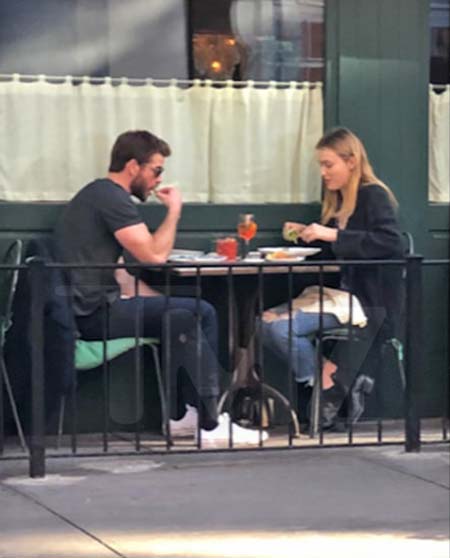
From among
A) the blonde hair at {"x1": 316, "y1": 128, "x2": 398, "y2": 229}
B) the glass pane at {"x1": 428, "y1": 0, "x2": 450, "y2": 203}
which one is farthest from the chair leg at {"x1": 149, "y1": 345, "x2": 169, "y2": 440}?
the glass pane at {"x1": 428, "y1": 0, "x2": 450, "y2": 203}

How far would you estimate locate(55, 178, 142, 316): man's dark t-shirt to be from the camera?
7.06 meters

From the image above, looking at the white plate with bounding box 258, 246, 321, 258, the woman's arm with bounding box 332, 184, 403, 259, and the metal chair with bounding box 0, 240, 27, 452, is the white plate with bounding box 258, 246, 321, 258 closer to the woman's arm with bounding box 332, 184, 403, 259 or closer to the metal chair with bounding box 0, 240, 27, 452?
the woman's arm with bounding box 332, 184, 403, 259

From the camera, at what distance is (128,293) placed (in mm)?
7250

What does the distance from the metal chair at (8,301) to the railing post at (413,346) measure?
6.76ft

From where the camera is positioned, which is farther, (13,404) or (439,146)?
(439,146)

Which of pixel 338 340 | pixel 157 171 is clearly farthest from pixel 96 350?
pixel 338 340

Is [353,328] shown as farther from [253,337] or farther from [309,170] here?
[309,170]

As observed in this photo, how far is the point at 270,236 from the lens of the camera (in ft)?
25.5

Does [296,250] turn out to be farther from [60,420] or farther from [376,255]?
[60,420]

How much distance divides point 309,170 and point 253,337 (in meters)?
1.14

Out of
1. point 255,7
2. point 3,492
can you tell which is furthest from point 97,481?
point 255,7

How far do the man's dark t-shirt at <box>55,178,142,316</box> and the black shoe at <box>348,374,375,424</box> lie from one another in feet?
4.77

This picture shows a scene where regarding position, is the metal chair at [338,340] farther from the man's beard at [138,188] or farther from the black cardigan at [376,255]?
the man's beard at [138,188]

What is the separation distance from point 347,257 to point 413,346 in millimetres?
683
